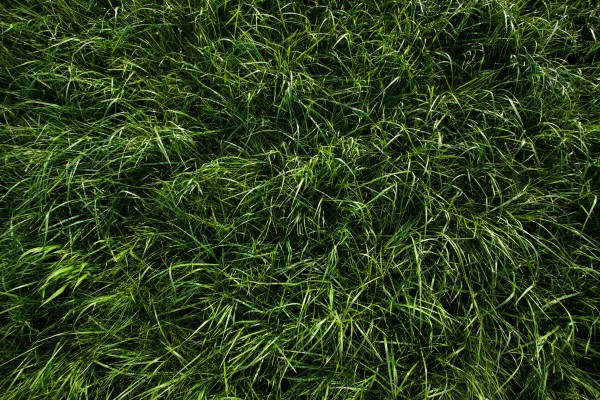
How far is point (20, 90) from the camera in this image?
2355 millimetres

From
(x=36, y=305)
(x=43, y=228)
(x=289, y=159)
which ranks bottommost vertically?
(x=36, y=305)

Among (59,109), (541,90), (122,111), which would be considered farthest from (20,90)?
(541,90)

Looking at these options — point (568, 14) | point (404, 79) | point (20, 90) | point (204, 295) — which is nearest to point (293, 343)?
point (204, 295)

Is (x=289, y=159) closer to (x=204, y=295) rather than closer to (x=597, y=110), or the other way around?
(x=204, y=295)

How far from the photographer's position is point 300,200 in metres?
1.98

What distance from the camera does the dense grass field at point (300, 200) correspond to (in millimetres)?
1796

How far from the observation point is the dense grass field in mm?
1796

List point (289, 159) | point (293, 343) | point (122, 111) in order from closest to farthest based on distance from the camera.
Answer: point (293, 343) < point (289, 159) < point (122, 111)

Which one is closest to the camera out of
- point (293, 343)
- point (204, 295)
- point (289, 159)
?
point (293, 343)

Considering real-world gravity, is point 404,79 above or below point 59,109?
above

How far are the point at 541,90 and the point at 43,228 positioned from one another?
2.20 meters

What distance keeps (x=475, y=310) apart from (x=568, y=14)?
59.7 inches

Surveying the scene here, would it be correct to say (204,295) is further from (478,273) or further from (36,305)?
(478,273)

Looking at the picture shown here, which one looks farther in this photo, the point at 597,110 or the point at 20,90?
the point at 20,90
